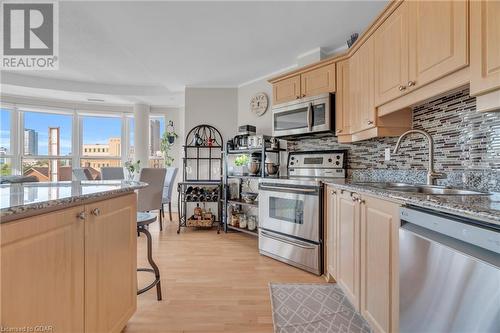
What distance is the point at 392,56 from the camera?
1.66m

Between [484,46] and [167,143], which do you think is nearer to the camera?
[484,46]

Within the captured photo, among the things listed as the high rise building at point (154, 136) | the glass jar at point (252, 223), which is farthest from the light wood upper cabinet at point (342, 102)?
the high rise building at point (154, 136)

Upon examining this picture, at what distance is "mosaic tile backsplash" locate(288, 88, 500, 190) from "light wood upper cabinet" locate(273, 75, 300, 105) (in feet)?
3.53

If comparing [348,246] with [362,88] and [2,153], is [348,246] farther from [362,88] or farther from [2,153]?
[2,153]

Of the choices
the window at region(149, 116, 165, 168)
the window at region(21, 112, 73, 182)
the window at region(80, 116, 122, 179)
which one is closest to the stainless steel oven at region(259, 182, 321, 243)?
the window at region(149, 116, 165, 168)

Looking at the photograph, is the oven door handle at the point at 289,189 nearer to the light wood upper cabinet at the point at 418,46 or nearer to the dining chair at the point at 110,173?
the light wood upper cabinet at the point at 418,46

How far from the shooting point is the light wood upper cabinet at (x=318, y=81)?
2.50m

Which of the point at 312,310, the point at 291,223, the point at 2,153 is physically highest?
the point at 2,153

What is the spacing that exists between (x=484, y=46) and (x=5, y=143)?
6783 millimetres

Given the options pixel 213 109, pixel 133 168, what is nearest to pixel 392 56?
pixel 213 109

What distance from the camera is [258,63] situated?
330 cm

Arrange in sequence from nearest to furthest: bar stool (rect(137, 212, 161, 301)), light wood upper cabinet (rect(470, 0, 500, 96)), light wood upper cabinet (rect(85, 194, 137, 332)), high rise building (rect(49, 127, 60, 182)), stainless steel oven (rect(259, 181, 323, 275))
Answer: light wood upper cabinet (rect(470, 0, 500, 96))
light wood upper cabinet (rect(85, 194, 137, 332))
bar stool (rect(137, 212, 161, 301))
stainless steel oven (rect(259, 181, 323, 275))
high rise building (rect(49, 127, 60, 182))

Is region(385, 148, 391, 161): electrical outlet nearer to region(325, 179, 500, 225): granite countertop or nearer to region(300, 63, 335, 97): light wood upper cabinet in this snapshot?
region(300, 63, 335, 97): light wood upper cabinet

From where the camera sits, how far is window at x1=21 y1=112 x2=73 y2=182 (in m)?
4.88
